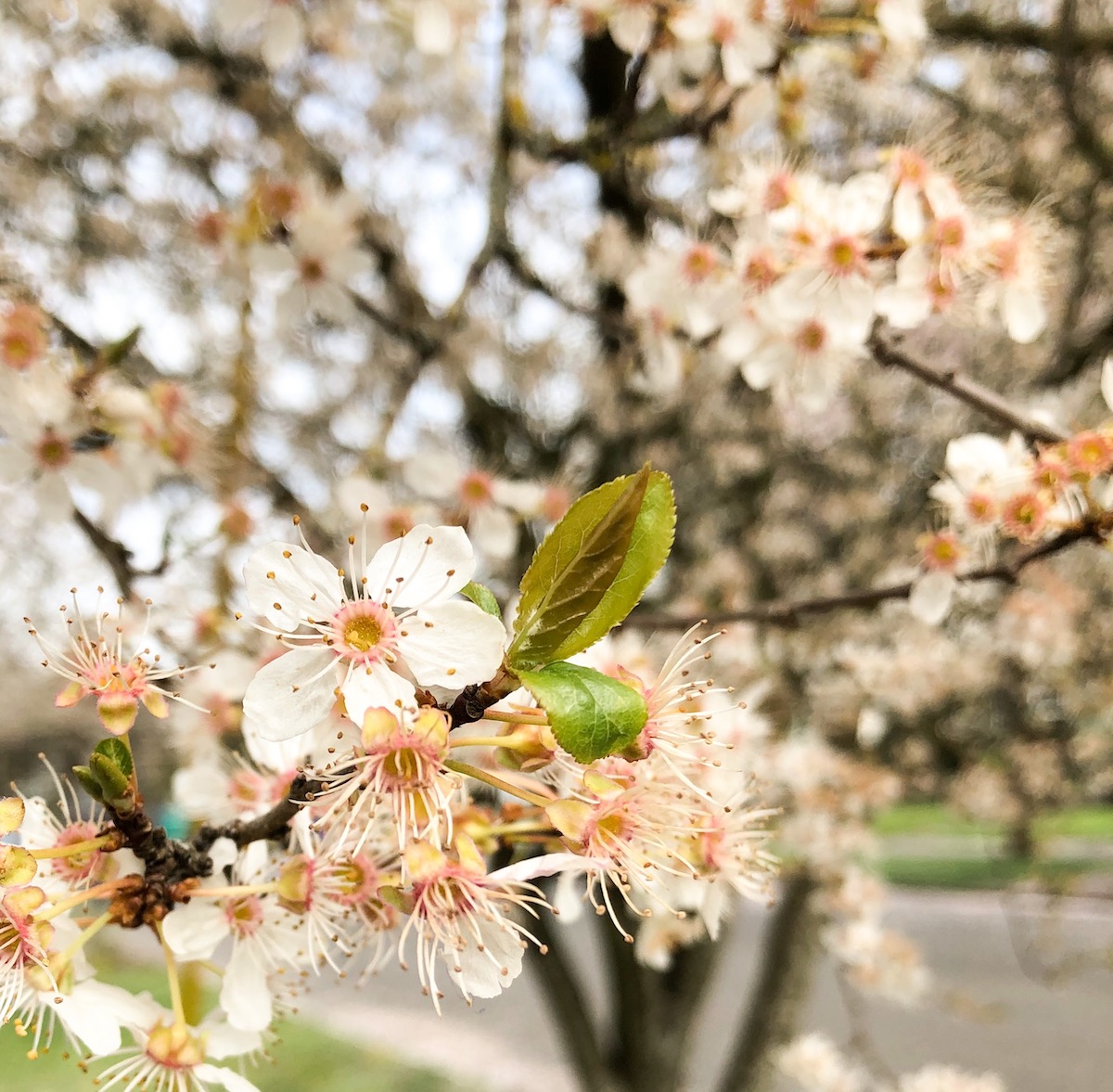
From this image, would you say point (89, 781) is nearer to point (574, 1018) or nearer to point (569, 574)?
point (569, 574)

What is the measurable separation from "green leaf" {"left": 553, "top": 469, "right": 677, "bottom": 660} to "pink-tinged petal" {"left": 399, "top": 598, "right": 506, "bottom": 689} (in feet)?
0.15

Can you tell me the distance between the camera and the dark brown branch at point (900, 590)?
889 mm

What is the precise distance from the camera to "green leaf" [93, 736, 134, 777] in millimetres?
574

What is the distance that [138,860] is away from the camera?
0.65m

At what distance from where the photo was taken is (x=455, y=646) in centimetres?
56

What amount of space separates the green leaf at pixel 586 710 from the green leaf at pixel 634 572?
0.03 metres

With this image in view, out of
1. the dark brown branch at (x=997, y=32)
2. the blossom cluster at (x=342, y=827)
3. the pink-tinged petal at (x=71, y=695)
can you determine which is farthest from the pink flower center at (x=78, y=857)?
the dark brown branch at (x=997, y=32)

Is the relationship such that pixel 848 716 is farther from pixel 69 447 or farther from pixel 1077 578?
pixel 69 447

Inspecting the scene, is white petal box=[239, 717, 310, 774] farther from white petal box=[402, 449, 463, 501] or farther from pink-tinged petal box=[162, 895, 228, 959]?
white petal box=[402, 449, 463, 501]

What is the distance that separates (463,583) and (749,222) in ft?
3.14

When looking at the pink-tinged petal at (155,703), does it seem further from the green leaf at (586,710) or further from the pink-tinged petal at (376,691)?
the green leaf at (586,710)

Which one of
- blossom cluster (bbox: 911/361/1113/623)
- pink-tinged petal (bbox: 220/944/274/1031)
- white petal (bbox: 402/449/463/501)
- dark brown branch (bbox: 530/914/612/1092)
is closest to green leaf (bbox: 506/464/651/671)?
pink-tinged petal (bbox: 220/944/274/1031)

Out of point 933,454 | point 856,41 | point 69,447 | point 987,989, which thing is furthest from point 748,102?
point 987,989

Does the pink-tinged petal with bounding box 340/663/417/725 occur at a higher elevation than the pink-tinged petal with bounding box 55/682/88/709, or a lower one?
higher
